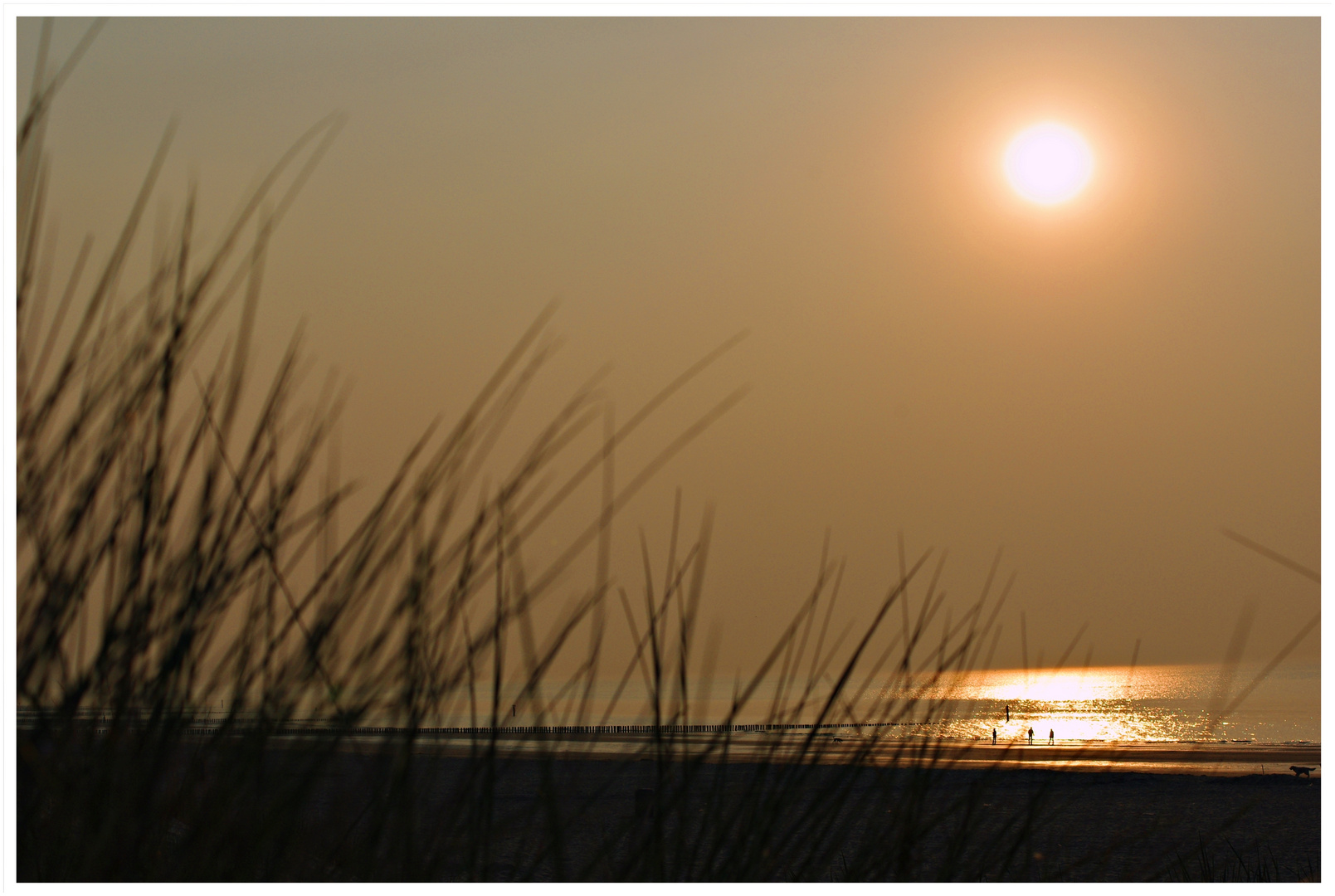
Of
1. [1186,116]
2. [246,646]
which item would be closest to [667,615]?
[246,646]

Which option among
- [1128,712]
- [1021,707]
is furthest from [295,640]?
[1128,712]

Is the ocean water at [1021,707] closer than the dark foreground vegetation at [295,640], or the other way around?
the dark foreground vegetation at [295,640]

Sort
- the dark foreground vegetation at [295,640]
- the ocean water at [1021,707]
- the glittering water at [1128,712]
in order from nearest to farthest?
the dark foreground vegetation at [295,640]
the ocean water at [1021,707]
the glittering water at [1128,712]

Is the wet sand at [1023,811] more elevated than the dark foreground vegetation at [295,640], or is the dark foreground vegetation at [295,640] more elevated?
the dark foreground vegetation at [295,640]

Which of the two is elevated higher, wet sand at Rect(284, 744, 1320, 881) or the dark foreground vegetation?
the dark foreground vegetation

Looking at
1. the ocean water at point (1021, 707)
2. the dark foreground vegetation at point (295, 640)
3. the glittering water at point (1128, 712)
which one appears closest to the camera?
the dark foreground vegetation at point (295, 640)

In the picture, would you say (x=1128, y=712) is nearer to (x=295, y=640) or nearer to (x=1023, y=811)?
(x=1023, y=811)

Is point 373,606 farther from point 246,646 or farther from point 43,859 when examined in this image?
point 43,859

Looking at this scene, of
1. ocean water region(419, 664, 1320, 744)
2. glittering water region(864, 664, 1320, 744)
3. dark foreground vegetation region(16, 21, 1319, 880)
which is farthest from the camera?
glittering water region(864, 664, 1320, 744)

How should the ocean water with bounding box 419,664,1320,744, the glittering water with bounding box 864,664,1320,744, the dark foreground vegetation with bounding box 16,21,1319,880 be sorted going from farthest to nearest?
1. the glittering water with bounding box 864,664,1320,744
2. the ocean water with bounding box 419,664,1320,744
3. the dark foreground vegetation with bounding box 16,21,1319,880

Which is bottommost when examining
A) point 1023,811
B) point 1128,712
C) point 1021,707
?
point 1128,712
